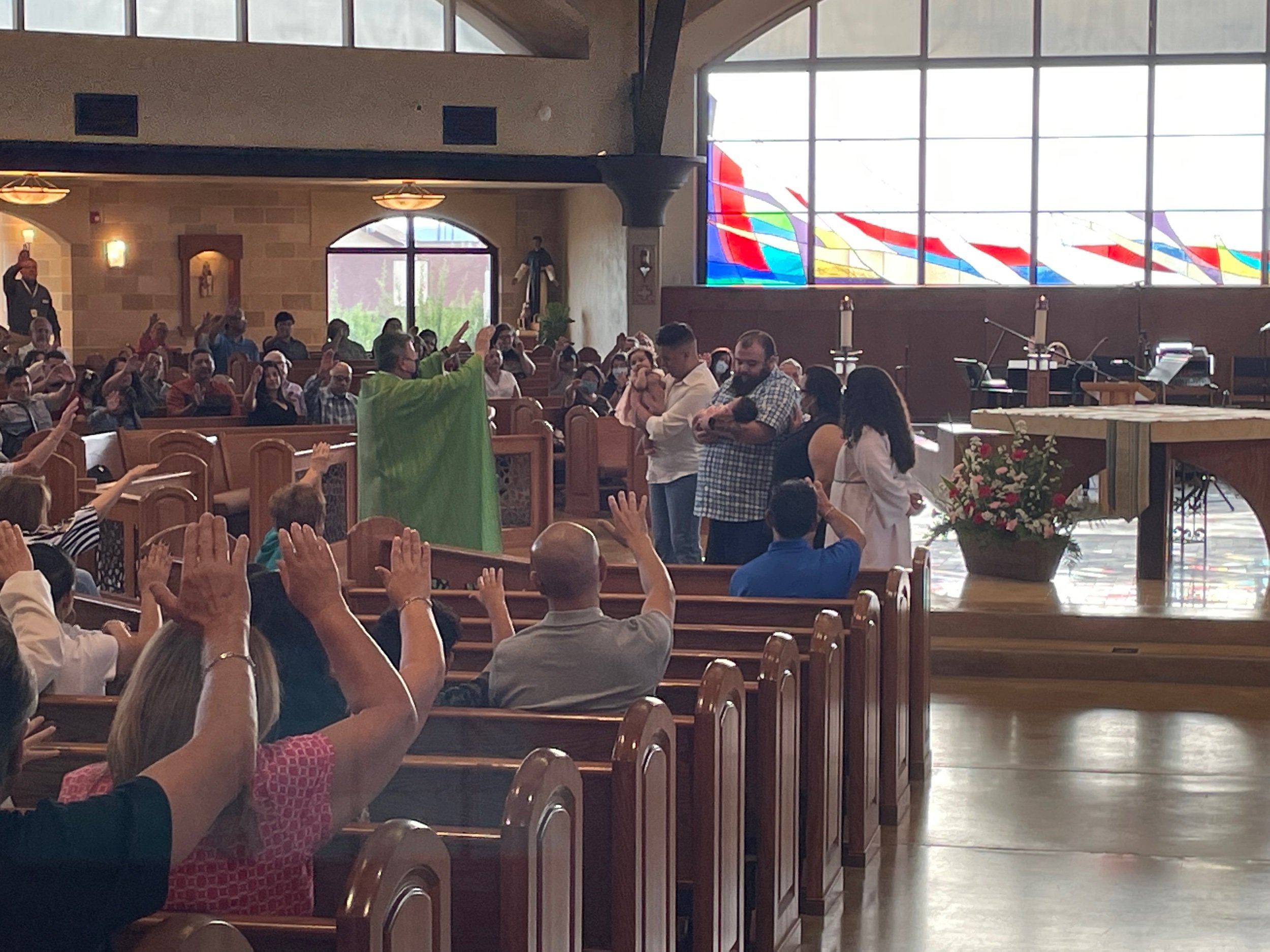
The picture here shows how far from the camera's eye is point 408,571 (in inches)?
96.1

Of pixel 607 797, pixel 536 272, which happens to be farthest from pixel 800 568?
pixel 536 272

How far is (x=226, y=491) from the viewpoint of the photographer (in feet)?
26.2

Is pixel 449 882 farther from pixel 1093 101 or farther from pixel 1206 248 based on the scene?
pixel 1206 248

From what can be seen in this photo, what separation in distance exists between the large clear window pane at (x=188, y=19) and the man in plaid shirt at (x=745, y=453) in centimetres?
900

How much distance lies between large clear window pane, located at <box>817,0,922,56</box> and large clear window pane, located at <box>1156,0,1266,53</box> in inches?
91.0

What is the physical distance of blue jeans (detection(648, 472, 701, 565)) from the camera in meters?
6.43

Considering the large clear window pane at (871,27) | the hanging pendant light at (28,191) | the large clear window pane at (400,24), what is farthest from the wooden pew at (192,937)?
the large clear window pane at (871,27)

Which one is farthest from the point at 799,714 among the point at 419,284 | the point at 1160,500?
the point at 419,284

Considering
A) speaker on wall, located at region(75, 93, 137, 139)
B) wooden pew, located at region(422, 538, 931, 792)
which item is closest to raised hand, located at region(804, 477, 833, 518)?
wooden pew, located at region(422, 538, 931, 792)

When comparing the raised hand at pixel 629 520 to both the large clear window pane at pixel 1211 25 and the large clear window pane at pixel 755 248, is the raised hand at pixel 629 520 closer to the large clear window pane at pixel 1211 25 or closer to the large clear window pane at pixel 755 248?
the large clear window pane at pixel 755 248

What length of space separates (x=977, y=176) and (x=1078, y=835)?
1239 centimetres

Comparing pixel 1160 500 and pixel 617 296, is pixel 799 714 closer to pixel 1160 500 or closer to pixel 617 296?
pixel 1160 500

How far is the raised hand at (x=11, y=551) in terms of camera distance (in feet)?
9.37

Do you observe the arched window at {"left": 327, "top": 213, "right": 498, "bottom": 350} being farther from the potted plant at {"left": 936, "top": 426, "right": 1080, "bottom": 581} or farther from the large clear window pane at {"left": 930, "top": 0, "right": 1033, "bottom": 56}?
the potted plant at {"left": 936, "top": 426, "right": 1080, "bottom": 581}
